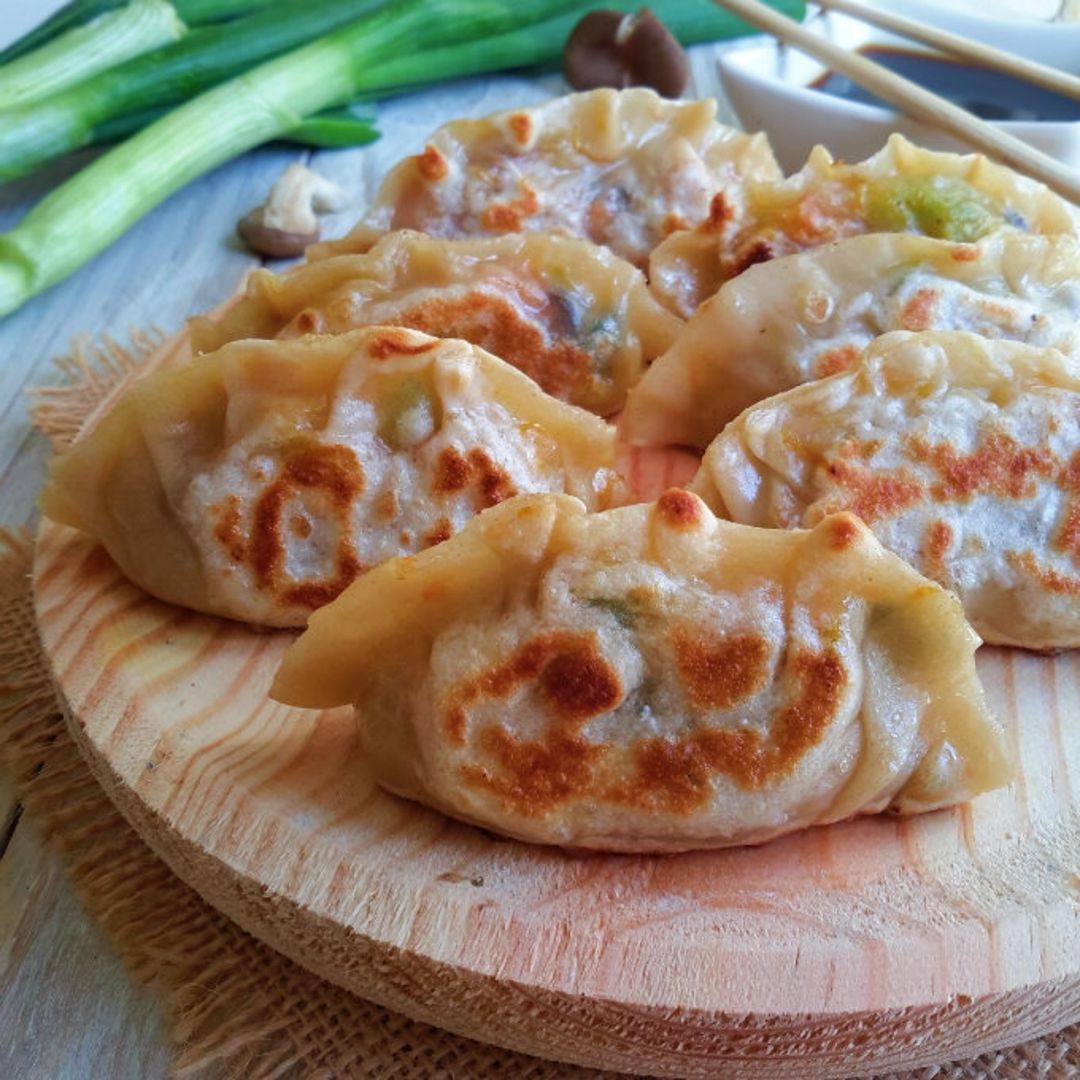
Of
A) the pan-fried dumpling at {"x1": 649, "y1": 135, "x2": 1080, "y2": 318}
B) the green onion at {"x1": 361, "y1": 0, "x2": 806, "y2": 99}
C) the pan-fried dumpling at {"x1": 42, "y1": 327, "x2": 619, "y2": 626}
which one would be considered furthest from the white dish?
the pan-fried dumpling at {"x1": 42, "y1": 327, "x2": 619, "y2": 626}

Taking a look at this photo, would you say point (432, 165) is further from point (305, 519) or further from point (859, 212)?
point (305, 519)

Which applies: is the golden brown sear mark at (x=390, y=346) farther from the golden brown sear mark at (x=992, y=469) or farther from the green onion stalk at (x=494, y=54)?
the green onion stalk at (x=494, y=54)

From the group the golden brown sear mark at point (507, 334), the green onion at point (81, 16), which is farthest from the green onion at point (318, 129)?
the golden brown sear mark at point (507, 334)

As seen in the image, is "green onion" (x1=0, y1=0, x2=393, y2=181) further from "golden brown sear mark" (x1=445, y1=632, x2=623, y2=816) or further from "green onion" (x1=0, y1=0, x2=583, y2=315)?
"golden brown sear mark" (x1=445, y1=632, x2=623, y2=816)

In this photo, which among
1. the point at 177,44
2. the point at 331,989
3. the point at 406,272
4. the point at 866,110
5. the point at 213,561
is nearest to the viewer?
the point at 331,989

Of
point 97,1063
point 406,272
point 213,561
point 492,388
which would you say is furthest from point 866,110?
point 97,1063

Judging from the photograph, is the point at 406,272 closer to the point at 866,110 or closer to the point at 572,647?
the point at 572,647
